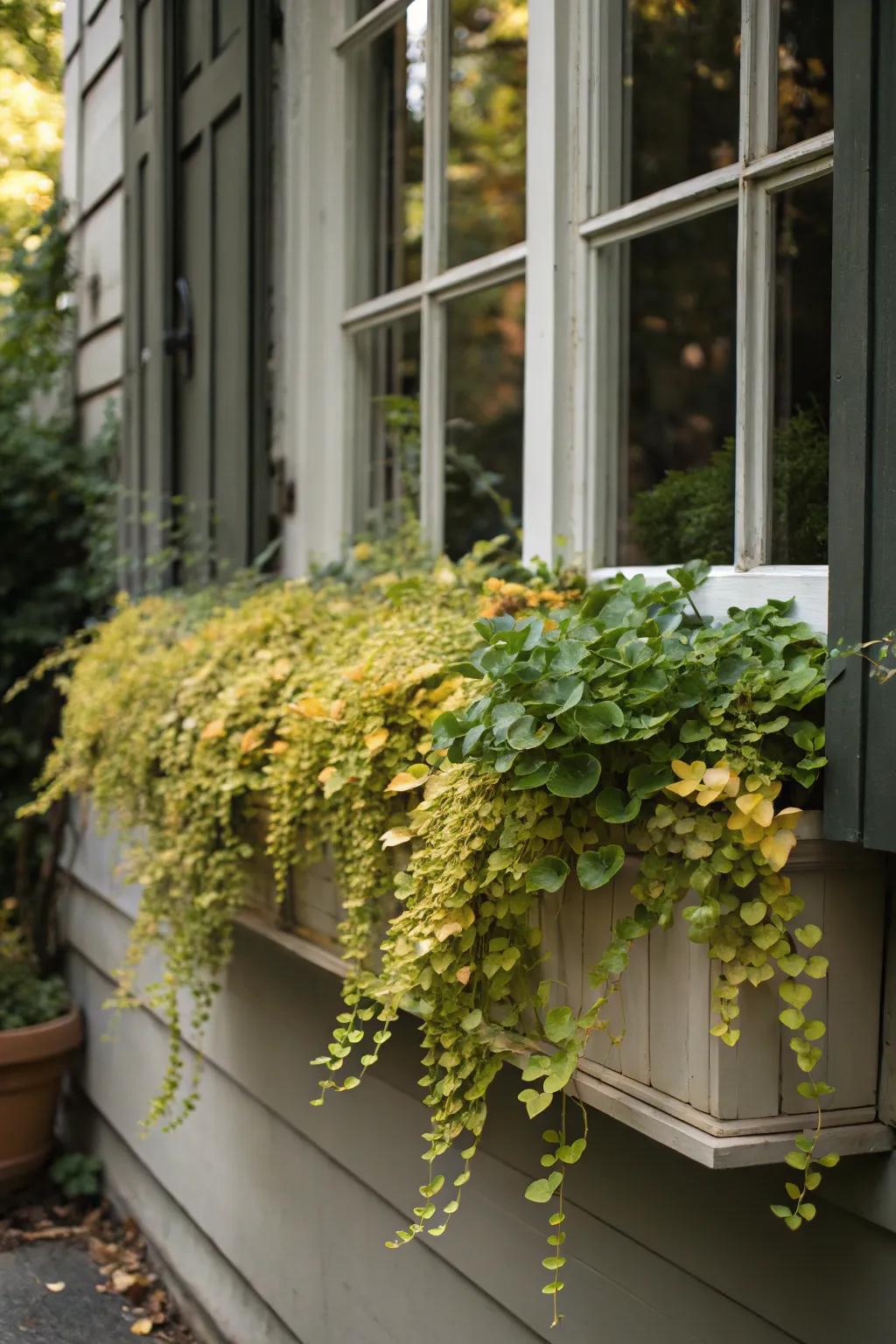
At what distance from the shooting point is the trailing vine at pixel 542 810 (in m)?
1.21

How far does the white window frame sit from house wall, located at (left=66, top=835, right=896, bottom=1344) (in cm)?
68

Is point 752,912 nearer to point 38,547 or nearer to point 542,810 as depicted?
point 542,810

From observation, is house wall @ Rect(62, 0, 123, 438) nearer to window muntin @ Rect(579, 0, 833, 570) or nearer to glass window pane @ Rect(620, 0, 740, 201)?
glass window pane @ Rect(620, 0, 740, 201)

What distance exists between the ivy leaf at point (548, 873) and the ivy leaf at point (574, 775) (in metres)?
0.07

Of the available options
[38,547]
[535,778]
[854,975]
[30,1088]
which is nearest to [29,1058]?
[30,1088]

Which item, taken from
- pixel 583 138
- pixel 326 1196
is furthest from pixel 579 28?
pixel 326 1196

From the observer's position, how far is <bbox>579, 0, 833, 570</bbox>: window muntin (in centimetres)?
164

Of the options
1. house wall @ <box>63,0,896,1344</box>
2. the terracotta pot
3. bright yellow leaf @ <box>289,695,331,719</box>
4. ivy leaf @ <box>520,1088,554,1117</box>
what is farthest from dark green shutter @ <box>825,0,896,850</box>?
the terracotta pot

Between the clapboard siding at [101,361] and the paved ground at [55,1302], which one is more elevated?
the clapboard siding at [101,361]

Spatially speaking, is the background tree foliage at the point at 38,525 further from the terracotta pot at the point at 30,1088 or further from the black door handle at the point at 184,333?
the black door handle at the point at 184,333

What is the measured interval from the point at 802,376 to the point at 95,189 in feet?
9.53

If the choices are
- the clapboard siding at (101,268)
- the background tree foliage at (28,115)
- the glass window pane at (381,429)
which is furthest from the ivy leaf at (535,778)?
the background tree foliage at (28,115)

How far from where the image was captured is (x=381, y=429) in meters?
2.89

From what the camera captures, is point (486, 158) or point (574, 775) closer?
point (574, 775)
